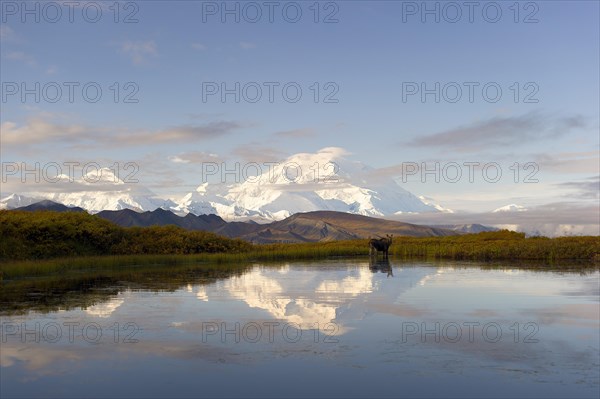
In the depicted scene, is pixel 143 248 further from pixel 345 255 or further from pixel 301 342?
pixel 301 342

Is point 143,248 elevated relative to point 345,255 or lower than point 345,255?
elevated

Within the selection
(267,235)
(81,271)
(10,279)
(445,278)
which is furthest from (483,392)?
(267,235)

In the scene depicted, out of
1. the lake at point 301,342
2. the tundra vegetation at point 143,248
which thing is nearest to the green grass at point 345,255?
the tundra vegetation at point 143,248

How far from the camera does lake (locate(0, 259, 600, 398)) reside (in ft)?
31.7

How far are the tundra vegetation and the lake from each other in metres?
15.5

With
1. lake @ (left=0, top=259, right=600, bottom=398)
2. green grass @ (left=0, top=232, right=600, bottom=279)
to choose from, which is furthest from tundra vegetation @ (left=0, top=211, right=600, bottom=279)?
lake @ (left=0, top=259, right=600, bottom=398)

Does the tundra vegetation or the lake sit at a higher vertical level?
the tundra vegetation

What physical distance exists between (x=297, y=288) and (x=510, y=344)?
12.1m

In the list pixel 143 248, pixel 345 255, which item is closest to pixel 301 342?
pixel 143 248

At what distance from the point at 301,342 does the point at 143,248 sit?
37032 millimetres

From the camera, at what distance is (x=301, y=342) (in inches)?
505

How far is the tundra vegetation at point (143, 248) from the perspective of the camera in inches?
1508

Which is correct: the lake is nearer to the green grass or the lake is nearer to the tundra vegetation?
the green grass

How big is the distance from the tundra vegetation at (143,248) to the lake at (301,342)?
1546 cm
